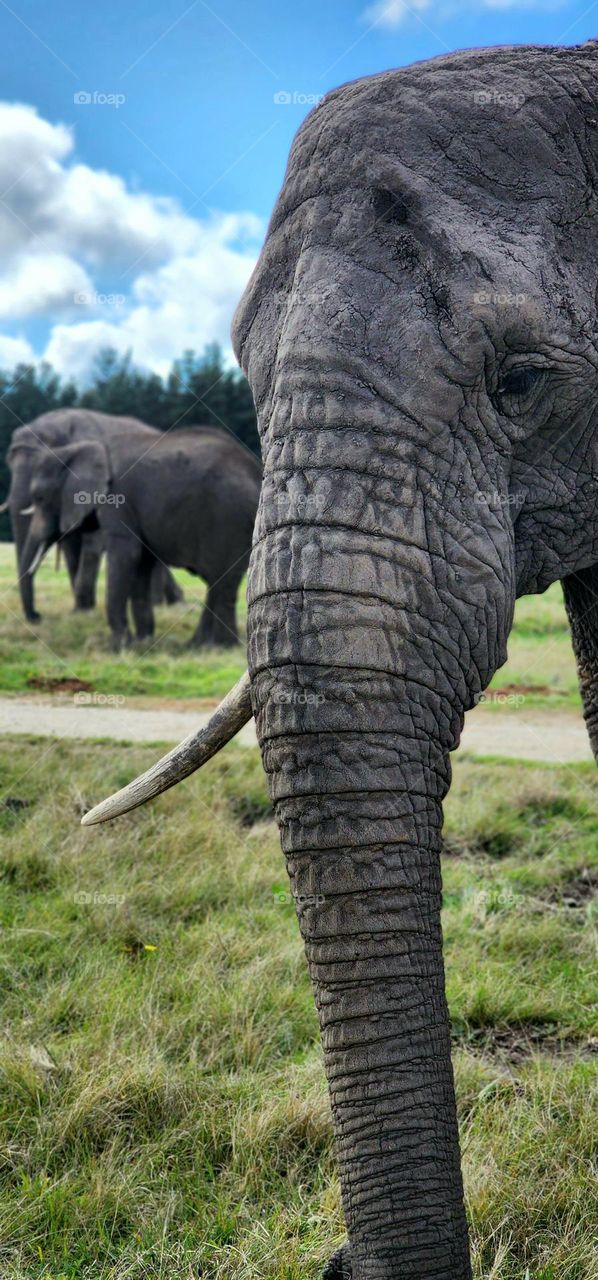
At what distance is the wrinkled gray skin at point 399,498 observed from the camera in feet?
7.52

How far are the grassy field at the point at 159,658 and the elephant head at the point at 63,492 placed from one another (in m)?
1.03

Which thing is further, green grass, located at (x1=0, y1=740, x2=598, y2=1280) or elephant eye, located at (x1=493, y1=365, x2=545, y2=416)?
green grass, located at (x1=0, y1=740, x2=598, y2=1280)

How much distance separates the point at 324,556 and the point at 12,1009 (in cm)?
264

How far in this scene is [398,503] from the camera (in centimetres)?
237

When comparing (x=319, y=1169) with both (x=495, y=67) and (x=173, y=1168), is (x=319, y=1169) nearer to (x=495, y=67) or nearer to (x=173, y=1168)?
(x=173, y=1168)

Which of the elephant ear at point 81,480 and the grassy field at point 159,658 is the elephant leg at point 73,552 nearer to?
the grassy field at point 159,658

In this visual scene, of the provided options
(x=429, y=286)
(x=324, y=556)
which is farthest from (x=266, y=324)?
(x=324, y=556)

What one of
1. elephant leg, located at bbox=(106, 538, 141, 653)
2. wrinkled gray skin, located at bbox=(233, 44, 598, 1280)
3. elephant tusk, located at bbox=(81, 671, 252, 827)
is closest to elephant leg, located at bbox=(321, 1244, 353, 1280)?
wrinkled gray skin, located at bbox=(233, 44, 598, 1280)

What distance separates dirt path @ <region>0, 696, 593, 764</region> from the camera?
8672 millimetres

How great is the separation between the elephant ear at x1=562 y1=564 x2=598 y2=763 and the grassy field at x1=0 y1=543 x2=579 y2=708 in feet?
22.9

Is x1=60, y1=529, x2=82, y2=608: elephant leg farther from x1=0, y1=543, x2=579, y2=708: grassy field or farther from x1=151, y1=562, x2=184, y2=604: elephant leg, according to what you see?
x1=151, y1=562, x2=184, y2=604: elephant leg

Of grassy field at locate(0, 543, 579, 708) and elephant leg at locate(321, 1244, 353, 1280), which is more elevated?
grassy field at locate(0, 543, 579, 708)

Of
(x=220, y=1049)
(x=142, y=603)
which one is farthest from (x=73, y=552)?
(x=220, y=1049)

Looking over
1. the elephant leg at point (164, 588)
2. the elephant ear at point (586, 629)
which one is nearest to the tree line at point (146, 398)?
the elephant leg at point (164, 588)
